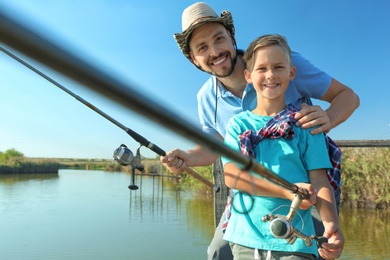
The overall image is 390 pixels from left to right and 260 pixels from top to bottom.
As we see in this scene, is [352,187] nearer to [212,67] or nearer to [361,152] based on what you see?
[361,152]

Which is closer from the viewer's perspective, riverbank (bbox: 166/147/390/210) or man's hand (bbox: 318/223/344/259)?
→ man's hand (bbox: 318/223/344/259)

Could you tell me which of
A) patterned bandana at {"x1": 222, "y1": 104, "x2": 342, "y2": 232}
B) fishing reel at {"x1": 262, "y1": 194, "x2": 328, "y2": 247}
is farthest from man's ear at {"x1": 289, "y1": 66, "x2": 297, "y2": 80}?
fishing reel at {"x1": 262, "y1": 194, "x2": 328, "y2": 247}

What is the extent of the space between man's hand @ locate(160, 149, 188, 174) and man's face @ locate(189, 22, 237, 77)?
524 mm

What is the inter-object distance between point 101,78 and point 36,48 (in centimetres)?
8

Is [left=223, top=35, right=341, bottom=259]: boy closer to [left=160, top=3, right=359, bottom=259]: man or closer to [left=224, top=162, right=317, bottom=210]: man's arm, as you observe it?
[left=224, top=162, right=317, bottom=210]: man's arm

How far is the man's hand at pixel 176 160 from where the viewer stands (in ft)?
6.63

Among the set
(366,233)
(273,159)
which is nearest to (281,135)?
(273,159)

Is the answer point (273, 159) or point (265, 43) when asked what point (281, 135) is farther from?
point (265, 43)

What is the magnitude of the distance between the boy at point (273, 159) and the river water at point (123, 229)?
8.54 meters

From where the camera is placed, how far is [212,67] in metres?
2.26

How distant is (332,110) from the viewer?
6.49ft

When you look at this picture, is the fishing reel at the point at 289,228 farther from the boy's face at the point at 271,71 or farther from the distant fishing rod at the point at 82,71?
the distant fishing rod at the point at 82,71

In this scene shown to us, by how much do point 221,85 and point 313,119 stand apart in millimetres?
768

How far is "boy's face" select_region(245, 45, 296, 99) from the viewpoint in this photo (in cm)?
178
